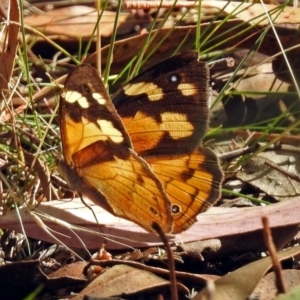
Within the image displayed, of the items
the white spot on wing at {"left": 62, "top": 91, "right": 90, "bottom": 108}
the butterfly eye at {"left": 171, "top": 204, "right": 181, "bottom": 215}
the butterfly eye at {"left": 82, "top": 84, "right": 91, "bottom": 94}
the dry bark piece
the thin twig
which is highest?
the butterfly eye at {"left": 82, "top": 84, "right": 91, "bottom": 94}

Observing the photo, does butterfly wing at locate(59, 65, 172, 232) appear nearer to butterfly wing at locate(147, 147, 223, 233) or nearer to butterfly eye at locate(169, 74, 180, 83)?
butterfly wing at locate(147, 147, 223, 233)

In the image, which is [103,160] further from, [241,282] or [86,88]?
[241,282]

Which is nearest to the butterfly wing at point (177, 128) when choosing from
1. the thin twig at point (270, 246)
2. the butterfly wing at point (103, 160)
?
the butterfly wing at point (103, 160)

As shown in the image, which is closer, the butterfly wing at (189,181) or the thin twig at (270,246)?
the thin twig at (270,246)

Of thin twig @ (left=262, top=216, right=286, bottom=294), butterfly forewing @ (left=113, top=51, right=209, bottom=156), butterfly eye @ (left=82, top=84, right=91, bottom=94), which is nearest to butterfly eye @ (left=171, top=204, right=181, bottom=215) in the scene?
butterfly forewing @ (left=113, top=51, right=209, bottom=156)

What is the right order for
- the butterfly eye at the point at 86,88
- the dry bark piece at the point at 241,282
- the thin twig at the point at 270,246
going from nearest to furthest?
the thin twig at the point at 270,246
the dry bark piece at the point at 241,282
the butterfly eye at the point at 86,88

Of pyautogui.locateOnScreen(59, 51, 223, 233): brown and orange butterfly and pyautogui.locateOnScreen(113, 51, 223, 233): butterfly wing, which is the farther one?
pyautogui.locateOnScreen(113, 51, 223, 233): butterfly wing

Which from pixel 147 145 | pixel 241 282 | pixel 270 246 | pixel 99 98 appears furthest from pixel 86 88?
pixel 270 246

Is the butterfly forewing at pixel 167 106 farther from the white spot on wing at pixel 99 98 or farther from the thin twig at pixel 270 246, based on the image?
the thin twig at pixel 270 246
